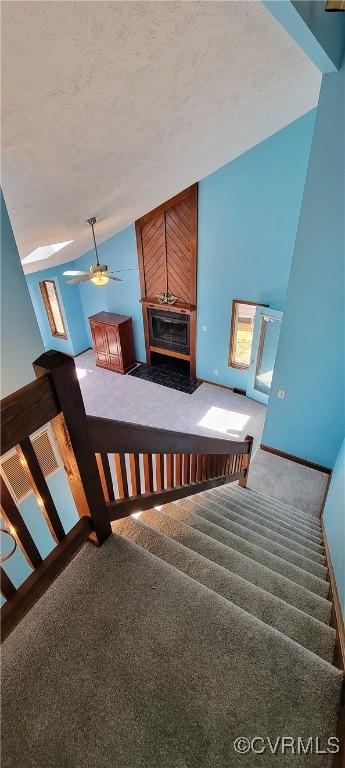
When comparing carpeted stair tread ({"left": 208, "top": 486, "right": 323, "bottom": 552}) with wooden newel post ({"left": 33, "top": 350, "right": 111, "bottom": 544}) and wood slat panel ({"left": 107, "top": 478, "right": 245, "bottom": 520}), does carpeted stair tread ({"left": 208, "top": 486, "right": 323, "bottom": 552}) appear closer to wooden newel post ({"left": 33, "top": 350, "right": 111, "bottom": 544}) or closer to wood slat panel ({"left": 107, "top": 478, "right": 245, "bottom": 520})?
wood slat panel ({"left": 107, "top": 478, "right": 245, "bottom": 520})

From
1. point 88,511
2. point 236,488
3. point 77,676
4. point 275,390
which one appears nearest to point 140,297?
point 275,390

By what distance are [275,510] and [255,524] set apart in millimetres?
871

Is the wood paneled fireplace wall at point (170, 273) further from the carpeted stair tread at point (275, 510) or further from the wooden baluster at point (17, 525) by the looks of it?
the wooden baluster at point (17, 525)

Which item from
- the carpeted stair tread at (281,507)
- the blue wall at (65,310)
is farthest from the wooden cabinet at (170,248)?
the carpeted stair tread at (281,507)

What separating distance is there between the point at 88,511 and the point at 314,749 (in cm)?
98

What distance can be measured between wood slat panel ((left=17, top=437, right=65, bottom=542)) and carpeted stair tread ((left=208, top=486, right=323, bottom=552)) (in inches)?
78.6

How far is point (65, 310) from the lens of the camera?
7539 mm

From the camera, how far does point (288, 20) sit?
1.78m

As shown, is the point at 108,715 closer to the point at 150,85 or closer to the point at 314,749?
the point at 314,749

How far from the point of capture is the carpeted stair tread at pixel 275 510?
3184 mm

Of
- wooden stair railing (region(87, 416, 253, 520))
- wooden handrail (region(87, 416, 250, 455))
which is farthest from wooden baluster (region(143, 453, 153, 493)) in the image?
wooden handrail (region(87, 416, 250, 455))

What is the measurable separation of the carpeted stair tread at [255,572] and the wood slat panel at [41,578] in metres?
0.75

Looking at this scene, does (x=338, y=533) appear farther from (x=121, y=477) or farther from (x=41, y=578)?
(x=41, y=578)

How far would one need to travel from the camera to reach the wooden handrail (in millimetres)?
1295
